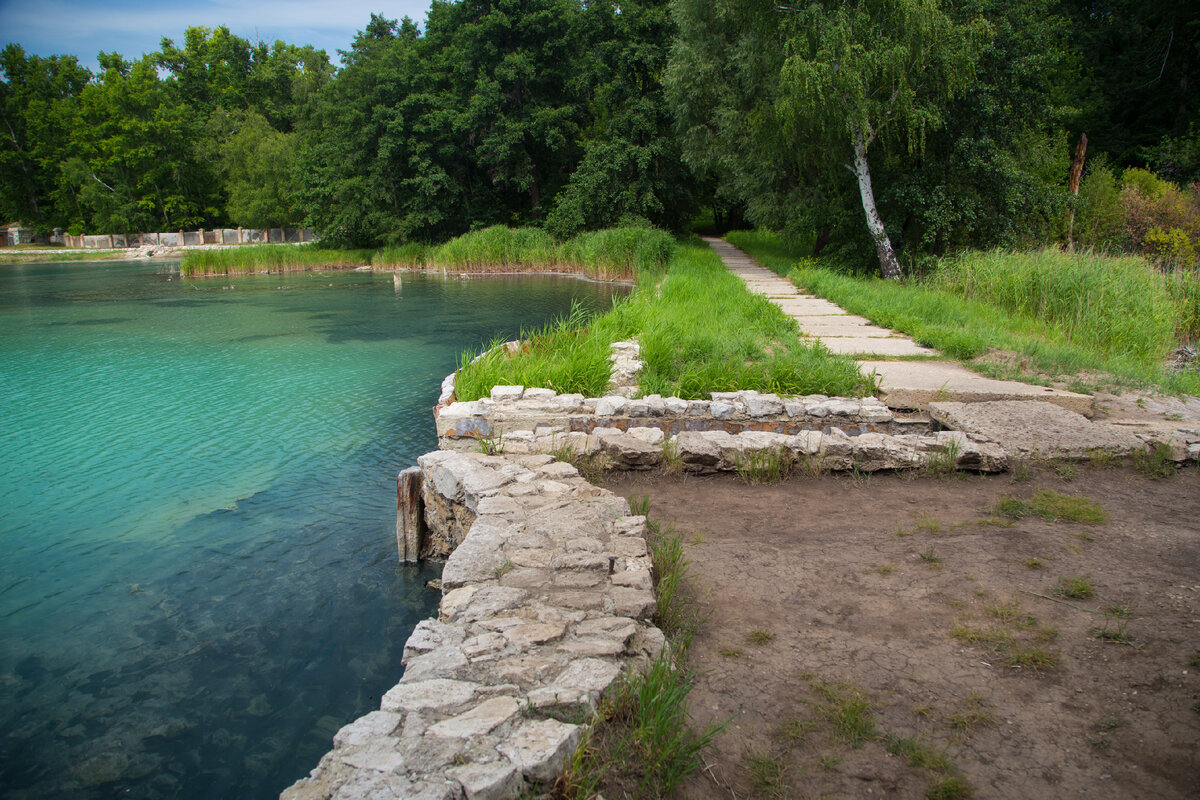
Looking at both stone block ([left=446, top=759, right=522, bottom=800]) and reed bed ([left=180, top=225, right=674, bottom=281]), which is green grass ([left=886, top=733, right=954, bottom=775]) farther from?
reed bed ([left=180, top=225, right=674, bottom=281])

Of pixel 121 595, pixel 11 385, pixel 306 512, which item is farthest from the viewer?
pixel 11 385

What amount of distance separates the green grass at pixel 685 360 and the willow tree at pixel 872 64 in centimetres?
588

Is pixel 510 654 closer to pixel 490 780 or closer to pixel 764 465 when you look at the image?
pixel 490 780

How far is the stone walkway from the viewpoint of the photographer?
6.52m

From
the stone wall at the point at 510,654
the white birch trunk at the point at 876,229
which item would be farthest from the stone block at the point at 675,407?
the white birch trunk at the point at 876,229

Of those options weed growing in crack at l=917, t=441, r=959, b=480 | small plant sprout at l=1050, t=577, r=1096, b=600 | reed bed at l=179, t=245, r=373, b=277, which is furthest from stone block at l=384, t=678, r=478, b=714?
reed bed at l=179, t=245, r=373, b=277

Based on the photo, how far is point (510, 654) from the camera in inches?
118

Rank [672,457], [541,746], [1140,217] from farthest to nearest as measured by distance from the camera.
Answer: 1. [1140,217]
2. [672,457]
3. [541,746]

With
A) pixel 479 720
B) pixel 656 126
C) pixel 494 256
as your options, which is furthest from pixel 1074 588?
pixel 656 126

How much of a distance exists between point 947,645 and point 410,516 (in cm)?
374

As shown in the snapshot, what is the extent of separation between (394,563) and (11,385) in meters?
9.60

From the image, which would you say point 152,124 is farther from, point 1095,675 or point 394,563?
point 1095,675

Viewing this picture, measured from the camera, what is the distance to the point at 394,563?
5.54 meters

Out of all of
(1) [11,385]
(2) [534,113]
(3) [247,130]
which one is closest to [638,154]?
(2) [534,113]
